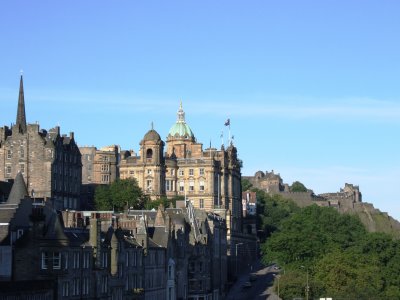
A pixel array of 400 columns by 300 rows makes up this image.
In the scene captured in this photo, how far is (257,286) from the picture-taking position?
15825 centimetres

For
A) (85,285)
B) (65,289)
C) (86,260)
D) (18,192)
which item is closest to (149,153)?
(18,192)

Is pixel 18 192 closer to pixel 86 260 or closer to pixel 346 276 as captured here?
pixel 86 260

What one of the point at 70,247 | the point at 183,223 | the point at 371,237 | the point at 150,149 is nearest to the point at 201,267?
the point at 183,223

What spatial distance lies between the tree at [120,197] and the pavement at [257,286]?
2277cm

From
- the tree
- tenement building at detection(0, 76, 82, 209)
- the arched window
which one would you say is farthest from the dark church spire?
the arched window

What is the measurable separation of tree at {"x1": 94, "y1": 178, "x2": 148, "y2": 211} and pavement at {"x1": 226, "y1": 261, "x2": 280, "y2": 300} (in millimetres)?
22773

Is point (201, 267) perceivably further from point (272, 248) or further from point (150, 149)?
point (150, 149)

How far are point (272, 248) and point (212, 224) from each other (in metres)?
12.5

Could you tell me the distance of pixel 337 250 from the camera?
146m

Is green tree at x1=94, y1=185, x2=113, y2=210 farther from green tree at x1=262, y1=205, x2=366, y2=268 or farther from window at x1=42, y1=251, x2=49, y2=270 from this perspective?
window at x1=42, y1=251, x2=49, y2=270

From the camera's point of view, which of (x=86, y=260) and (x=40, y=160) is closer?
(x=86, y=260)

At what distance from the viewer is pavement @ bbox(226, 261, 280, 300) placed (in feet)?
478

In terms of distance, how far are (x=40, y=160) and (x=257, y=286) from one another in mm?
40192

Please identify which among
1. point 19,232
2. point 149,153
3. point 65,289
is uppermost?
point 149,153
